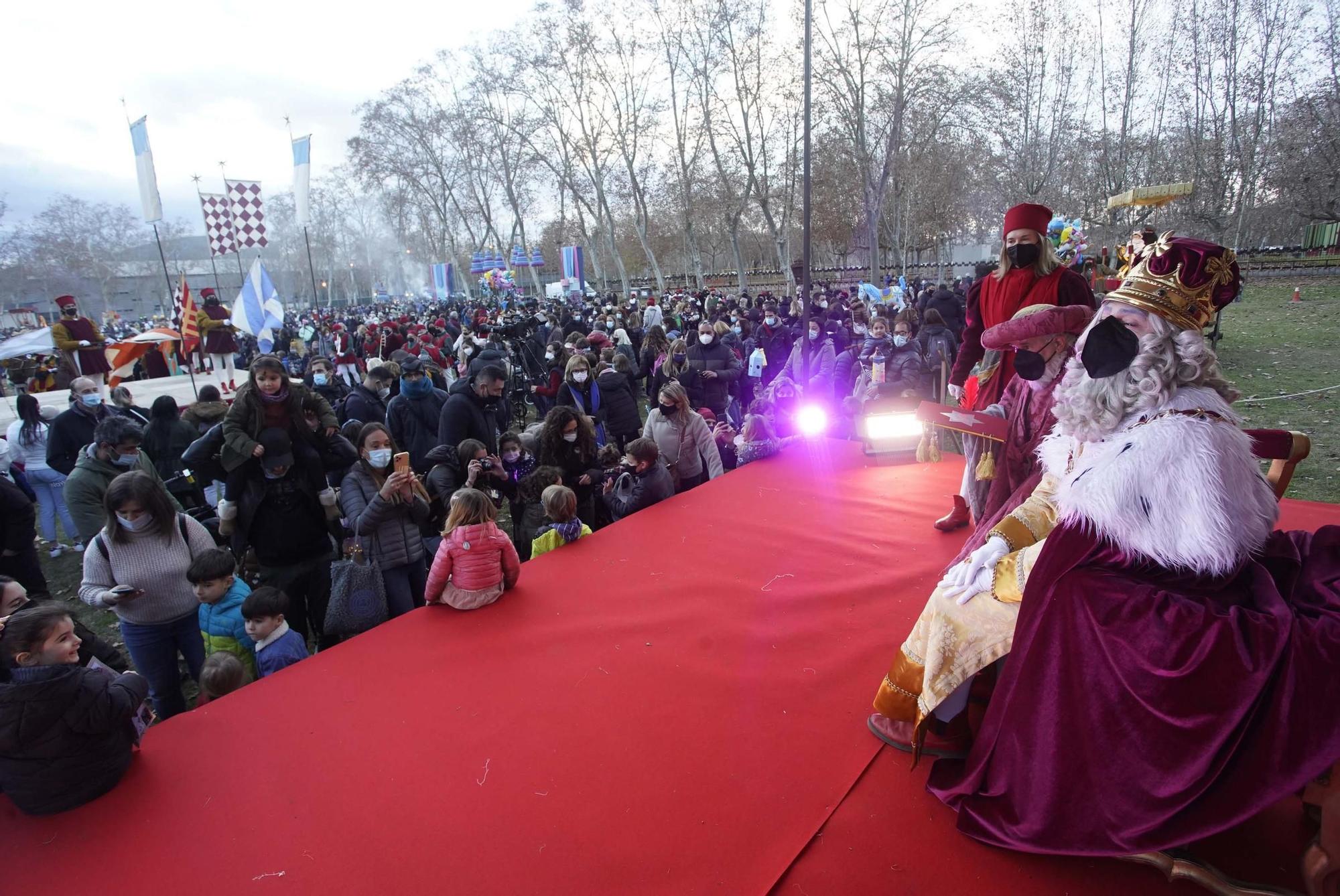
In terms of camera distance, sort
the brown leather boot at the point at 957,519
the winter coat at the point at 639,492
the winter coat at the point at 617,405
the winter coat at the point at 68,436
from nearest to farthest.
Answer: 1. the brown leather boot at the point at 957,519
2. the winter coat at the point at 639,492
3. the winter coat at the point at 68,436
4. the winter coat at the point at 617,405

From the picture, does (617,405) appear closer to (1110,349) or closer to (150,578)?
(150,578)

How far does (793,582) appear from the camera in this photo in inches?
134

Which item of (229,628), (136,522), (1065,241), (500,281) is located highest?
(500,281)

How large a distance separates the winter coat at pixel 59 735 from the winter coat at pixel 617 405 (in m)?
4.60

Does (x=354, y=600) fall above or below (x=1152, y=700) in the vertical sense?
below

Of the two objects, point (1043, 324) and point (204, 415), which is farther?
point (204, 415)

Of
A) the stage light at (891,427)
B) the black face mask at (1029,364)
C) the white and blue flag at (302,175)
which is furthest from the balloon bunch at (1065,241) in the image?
the white and blue flag at (302,175)

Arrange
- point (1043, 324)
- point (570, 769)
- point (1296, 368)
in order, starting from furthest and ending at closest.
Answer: point (1296, 368) < point (1043, 324) < point (570, 769)

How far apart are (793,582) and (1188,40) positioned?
99.4 feet

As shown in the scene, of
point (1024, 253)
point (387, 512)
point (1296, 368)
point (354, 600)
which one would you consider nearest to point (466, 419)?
point (387, 512)

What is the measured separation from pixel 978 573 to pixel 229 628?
3355 mm

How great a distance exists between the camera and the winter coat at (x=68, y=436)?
5.09 metres

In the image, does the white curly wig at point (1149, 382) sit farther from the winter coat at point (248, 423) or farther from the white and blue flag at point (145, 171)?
the white and blue flag at point (145, 171)

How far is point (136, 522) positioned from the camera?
9.80 feet
